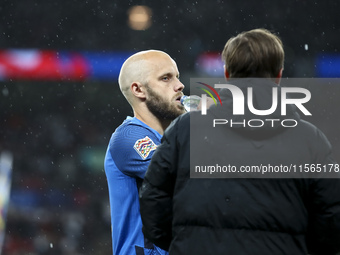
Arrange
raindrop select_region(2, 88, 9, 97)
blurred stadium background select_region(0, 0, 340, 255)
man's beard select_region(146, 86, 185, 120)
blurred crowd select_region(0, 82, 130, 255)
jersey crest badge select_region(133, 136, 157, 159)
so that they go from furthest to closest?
raindrop select_region(2, 88, 9, 97) < blurred stadium background select_region(0, 0, 340, 255) < blurred crowd select_region(0, 82, 130, 255) < man's beard select_region(146, 86, 185, 120) < jersey crest badge select_region(133, 136, 157, 159)

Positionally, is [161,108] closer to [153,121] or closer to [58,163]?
[153,121]

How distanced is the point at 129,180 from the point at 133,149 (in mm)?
164

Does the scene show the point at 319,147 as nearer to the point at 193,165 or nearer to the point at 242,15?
the point at 193,165

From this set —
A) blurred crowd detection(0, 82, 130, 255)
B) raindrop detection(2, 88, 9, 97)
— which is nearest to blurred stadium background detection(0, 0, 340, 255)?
blurred crowd detection(0, 82, 130, 255)

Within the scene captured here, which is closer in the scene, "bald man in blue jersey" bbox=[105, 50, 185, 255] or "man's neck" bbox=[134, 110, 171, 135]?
"bald man in blue jersey" bbox=[105, 50, 185, 255]

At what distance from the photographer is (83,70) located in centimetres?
1355

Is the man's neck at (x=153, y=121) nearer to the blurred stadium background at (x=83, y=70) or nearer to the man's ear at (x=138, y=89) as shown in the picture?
the man's ear at (x=138, y=89)

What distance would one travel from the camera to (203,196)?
1452mm

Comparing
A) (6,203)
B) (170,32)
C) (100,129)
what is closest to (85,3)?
(170,32)

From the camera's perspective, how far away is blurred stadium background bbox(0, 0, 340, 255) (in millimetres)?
11961

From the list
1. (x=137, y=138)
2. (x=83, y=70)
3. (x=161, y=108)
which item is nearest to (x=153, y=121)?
(x=161, y=108)

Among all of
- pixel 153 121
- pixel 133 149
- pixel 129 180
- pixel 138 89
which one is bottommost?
pixel 129 180

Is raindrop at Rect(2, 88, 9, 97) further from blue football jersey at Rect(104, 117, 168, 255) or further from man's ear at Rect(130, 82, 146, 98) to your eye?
blue football jersey at Rect(104, 117, 168, 255)

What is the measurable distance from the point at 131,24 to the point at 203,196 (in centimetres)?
1380
